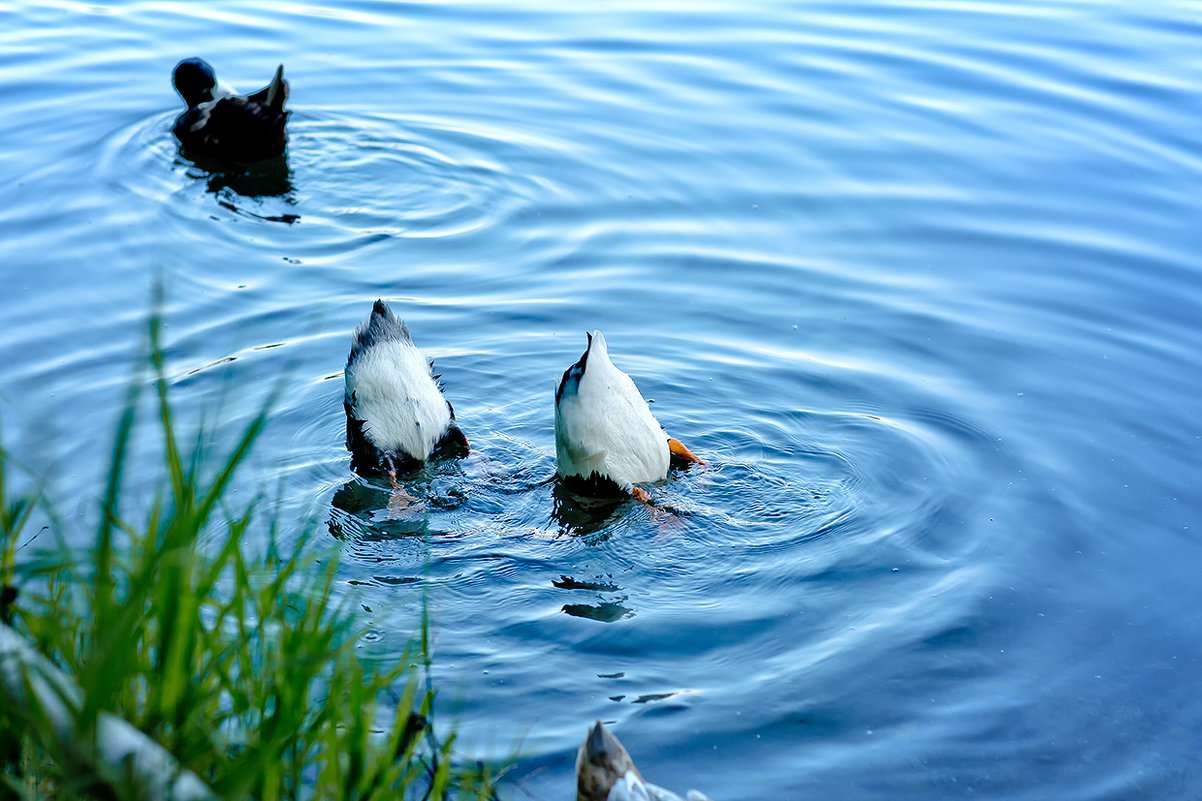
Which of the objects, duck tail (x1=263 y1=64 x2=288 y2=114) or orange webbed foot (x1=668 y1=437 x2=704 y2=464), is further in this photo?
duck tail (x1=263 y1=64 x2=288 y2=114)

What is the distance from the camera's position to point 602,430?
17.1 feet

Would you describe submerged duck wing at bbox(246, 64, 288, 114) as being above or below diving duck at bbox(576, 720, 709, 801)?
above

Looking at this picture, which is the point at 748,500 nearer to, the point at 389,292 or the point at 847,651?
the point at 847,651

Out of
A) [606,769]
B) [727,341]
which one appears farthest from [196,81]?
[606,769]

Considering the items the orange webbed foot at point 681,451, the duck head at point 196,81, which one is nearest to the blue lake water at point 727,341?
the orange webbed foot at point 681,451

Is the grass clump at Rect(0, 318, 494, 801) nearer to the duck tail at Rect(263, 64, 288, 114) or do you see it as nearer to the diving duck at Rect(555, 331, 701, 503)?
the diving duck at Rect(555, 331, 701, 503)

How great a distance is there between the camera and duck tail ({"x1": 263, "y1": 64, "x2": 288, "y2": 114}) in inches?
349

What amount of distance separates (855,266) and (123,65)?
25.9 feet

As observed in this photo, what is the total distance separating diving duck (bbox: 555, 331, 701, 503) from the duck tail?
4.85m

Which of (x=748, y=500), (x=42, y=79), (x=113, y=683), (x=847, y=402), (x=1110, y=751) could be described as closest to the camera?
(x=113, y=683)

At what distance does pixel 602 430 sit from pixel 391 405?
1.13 metres

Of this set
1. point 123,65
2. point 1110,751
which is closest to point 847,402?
point 1110,751

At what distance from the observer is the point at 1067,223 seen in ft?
27.0

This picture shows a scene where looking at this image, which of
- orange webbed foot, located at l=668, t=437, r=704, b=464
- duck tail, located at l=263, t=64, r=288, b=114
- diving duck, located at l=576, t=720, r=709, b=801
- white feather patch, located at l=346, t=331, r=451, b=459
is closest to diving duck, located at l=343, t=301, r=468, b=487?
white feather patch, located at l=346, t=331, r=451, b=459
